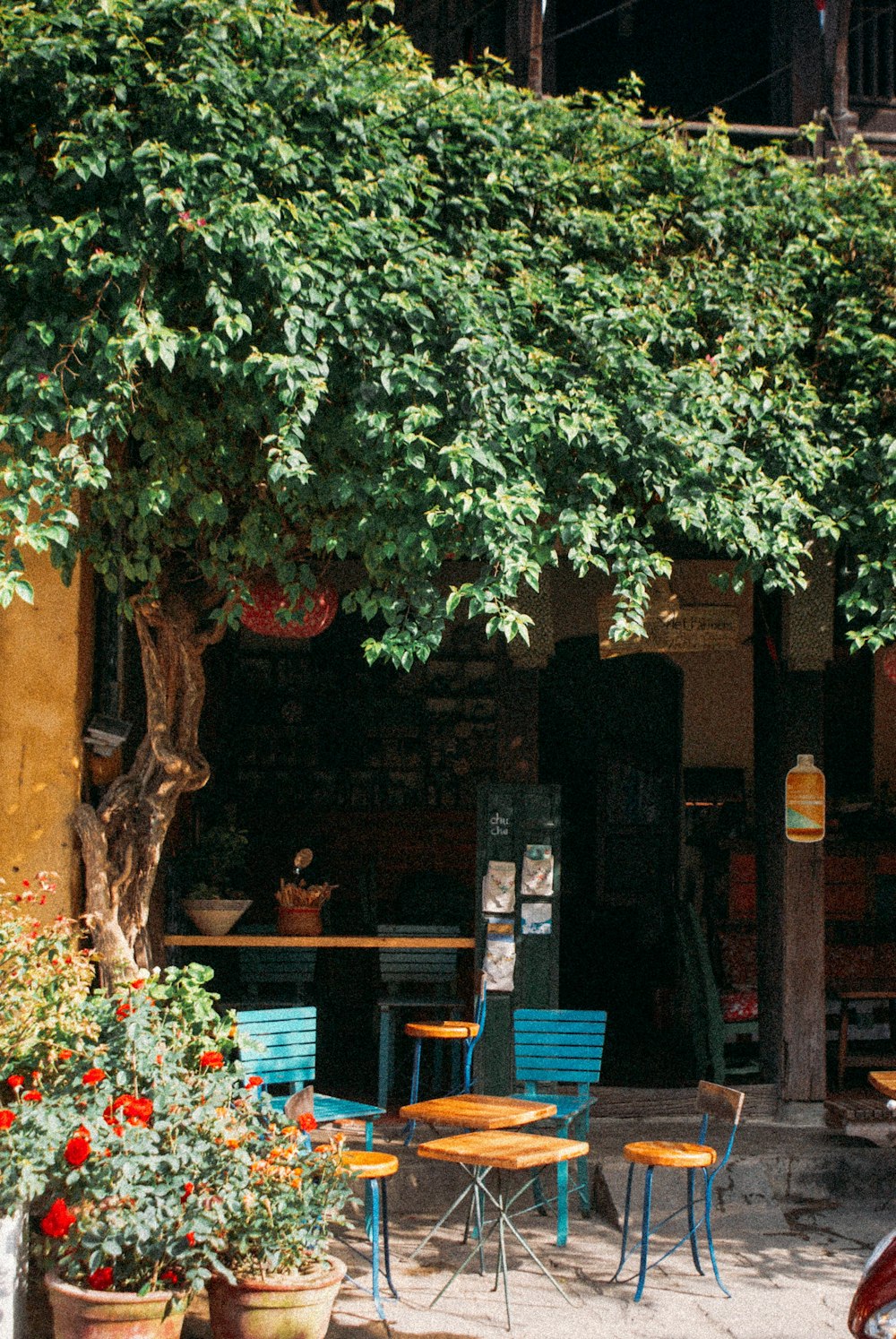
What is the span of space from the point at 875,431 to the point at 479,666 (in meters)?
5.86

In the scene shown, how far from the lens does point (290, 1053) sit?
7.03m

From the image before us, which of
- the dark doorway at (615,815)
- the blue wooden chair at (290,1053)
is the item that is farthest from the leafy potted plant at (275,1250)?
the dark doorway at (615,815)

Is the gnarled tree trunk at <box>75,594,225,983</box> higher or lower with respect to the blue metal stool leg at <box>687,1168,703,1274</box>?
higher

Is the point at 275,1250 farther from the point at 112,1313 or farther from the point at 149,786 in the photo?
the point at 149,786

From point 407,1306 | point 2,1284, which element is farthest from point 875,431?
point 2,1284

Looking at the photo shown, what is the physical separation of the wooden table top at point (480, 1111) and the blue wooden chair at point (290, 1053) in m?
0.30

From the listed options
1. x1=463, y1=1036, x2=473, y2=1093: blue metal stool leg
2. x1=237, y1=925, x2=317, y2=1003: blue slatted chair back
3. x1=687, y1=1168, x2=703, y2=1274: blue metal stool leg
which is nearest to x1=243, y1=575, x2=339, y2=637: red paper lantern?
x1=237, y1=925, x2=317, y2=1003: blue slatted chair back

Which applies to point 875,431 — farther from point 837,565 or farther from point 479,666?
point 479,666

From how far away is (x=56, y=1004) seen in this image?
5.80 meters

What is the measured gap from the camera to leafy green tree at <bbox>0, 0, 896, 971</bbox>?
632 centimetres

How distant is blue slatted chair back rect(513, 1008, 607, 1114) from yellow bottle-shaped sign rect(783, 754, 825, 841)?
2.07 metres

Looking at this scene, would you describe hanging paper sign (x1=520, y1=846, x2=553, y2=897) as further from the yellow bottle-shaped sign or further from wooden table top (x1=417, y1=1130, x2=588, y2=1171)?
wooden table top (x1=417, y1=1130, x2=588, y2=1171)

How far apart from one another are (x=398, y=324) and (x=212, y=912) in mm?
4453

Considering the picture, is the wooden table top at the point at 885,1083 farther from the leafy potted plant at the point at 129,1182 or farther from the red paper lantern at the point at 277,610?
the red paper lantern at the point at 277,610
